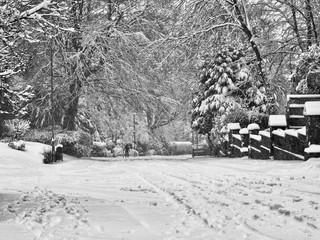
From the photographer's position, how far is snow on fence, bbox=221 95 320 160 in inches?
651

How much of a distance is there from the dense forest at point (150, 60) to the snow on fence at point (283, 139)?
2.21 metres

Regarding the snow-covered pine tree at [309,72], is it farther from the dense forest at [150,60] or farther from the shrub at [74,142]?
the shrub at [74,142]

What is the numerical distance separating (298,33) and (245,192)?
1970 centimetres

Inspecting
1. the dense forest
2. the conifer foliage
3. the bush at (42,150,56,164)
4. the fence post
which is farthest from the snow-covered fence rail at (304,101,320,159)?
the conifer foliage

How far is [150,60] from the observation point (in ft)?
123

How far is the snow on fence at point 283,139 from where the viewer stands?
1653cm

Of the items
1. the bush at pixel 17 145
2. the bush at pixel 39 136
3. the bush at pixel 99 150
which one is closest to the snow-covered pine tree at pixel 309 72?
the bush at pixel 17 145

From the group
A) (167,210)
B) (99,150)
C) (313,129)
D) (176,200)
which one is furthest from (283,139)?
(99,150)

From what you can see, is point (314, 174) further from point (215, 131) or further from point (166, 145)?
point (166, 145)

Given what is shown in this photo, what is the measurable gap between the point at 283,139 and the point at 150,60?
19.0m

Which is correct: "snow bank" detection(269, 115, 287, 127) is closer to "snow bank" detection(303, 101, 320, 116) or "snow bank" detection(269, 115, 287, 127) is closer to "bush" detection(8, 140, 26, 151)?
"snow bank" detection(303, 101, 320, 116)

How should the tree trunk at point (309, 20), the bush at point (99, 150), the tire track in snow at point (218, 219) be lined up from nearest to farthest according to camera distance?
the tire track in snow at point (218, 219)
the tree trunk at point (309, 20)
the bush at point (99, 150)

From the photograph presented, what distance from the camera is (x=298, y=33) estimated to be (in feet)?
93.8

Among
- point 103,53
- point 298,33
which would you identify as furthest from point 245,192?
point 103,53
